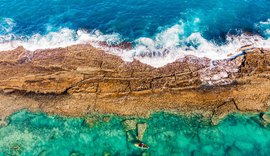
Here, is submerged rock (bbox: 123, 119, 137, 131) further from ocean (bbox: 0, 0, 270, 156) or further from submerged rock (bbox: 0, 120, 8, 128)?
submerged rock (bbox: 0, 120, 8, 128)

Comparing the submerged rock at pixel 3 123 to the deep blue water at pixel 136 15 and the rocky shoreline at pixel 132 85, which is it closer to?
the rocky shoreline at pixel 132 85

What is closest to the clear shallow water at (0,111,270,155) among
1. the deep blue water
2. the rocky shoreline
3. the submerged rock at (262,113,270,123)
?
the submerged rock at (262,113,270,123)

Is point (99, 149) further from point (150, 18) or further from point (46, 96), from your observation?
point (150, 18)

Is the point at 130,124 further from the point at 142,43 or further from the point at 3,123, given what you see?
the point at 3,123

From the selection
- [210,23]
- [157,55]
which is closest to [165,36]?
[157,55]

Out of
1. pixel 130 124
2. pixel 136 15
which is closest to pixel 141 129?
pixel 130 124

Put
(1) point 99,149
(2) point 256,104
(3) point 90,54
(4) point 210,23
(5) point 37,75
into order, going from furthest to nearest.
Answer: (4) point 210,23
(3) point 90,54
(5) point 37,75
(2) point 256,104
(1) point 99,149
